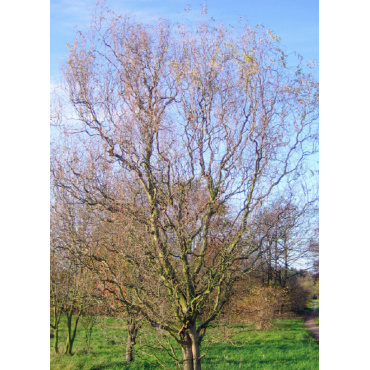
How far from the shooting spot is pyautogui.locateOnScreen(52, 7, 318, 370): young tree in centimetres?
285

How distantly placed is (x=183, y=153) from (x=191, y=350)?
1.68 m

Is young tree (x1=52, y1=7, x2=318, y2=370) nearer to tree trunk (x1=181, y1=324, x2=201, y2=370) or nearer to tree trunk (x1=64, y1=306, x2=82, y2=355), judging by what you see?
tree trunk (x1=181, y1=324, x2=201, y2=370)

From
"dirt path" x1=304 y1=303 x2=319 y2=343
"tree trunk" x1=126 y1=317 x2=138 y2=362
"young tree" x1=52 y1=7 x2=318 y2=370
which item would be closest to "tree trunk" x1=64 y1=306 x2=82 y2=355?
"tree trunk" x1=126 y1=317 x2=138 y2=362

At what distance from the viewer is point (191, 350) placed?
3.01 metres

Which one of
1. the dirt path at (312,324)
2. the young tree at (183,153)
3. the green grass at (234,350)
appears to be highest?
the young tree at (183,153)

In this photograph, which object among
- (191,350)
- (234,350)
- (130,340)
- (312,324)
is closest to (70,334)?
(130,340)

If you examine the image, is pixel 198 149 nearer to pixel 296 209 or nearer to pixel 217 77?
pixel 217 77

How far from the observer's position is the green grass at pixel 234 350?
2.93m

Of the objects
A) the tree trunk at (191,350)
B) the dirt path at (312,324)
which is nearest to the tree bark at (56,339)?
the tree trunk at (191,350)

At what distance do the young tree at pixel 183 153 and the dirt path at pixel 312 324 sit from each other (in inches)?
24.3

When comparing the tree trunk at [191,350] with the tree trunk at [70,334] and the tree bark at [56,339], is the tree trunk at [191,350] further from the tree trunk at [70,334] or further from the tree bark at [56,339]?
the tree bark at [56,339]

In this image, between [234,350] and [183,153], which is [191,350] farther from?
[183,153]
